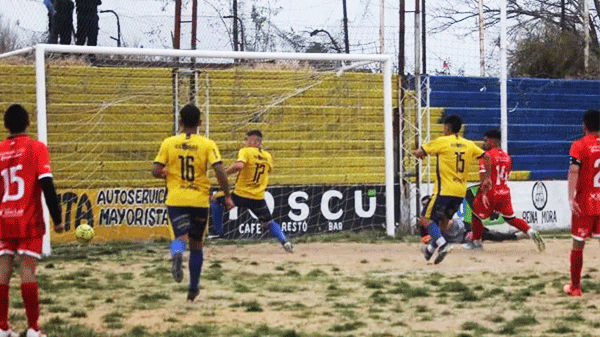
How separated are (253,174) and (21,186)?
8.30 meters

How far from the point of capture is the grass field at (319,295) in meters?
10.0

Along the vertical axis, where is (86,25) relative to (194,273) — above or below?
above

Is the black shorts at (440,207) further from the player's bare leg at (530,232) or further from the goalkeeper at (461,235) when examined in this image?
the goalkeeper at (461,235)

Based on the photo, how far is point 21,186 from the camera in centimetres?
960

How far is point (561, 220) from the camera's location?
25906 millimetres

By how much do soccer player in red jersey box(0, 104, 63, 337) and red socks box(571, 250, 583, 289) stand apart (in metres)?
5.28

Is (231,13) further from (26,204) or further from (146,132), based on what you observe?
(26,204)

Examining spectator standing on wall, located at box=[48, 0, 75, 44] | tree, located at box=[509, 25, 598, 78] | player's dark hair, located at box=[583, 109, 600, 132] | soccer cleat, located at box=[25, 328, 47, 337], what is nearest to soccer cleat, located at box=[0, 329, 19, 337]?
soccer cleat, located at box=[25, 328, 47, 337]

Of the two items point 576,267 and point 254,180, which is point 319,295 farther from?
point 254,180

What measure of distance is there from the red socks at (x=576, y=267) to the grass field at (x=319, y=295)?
0.24 metres

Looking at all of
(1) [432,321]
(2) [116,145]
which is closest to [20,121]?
(1) [432,321]

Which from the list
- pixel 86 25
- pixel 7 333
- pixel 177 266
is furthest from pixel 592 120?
pixel 86 25

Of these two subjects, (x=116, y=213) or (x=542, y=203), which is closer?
(x=116, y=213)

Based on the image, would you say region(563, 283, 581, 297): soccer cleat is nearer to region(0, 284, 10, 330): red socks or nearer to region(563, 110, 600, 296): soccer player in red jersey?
region(563, 110, 600, 296): soccer player in red jersey
